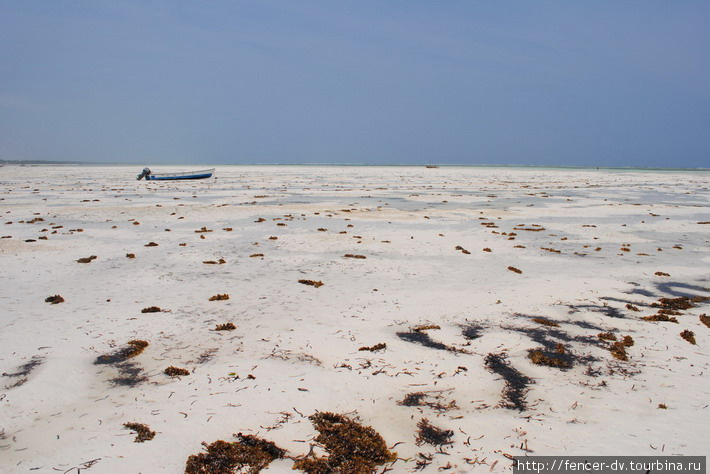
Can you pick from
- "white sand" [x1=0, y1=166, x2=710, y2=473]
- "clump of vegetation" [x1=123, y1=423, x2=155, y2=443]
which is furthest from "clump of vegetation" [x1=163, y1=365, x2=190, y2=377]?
"clump of vegetation" [x1=123, y1=423, x2=155, y2=443]

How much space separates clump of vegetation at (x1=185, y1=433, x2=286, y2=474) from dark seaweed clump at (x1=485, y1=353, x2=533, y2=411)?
297cm

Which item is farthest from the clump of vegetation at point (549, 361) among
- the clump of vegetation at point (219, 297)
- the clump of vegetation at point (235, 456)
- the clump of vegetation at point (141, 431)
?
the clump of vegetation at point (219, 297)

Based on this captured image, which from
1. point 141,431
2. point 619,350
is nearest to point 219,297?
point 141,431

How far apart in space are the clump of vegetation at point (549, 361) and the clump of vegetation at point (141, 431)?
5381mm

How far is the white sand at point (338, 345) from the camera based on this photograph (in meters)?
4.85

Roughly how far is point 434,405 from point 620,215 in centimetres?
2285

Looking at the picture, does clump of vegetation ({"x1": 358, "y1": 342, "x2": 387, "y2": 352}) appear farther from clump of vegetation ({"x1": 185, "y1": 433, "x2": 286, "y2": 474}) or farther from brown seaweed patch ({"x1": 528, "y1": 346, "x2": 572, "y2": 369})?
clump of vegetation ({"x1": 185, "y1": 433, "x2": 286, "y2": 474})

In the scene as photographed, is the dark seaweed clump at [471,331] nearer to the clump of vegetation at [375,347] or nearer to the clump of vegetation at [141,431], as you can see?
the clump of vegetation at [375,347]

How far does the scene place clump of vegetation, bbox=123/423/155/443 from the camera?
4.72 meters

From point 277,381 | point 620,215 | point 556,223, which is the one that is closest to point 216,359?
point 277,381

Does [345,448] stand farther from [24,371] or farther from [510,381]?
[24,371]

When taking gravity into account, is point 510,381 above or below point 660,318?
below

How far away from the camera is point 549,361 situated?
6598mm

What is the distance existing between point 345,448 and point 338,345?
A: 2.64 metres
